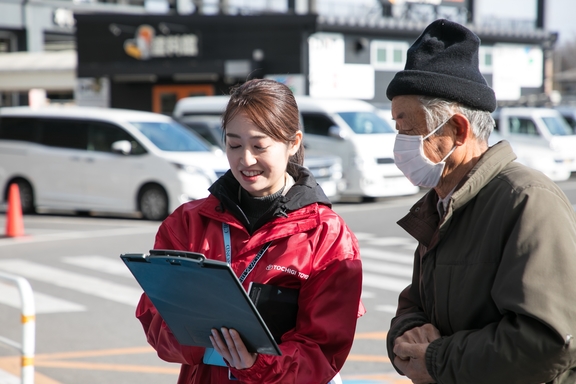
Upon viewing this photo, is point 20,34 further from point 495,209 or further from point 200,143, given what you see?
point 495,209

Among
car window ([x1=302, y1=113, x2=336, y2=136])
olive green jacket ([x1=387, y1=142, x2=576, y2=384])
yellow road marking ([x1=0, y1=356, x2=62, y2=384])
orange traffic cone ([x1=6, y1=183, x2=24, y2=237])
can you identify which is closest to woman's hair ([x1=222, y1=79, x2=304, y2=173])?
olive green jacket ([x1=387, y1=142, x2=576, y2=384])

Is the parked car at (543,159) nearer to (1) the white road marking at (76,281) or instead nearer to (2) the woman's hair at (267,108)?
(1) the white road marking at (76,281)

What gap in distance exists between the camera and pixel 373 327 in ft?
23.0

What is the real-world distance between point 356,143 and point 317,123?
1229mm

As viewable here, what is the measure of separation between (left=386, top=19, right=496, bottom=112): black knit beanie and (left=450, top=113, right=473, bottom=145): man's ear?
0.05 metres

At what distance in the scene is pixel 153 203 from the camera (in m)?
14.1

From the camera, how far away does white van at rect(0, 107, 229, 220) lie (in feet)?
45.3

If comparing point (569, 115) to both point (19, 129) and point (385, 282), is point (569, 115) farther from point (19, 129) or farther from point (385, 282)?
point (385, 282)

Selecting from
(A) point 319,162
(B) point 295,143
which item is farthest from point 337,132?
(B) point 295,143

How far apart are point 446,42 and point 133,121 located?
1282 centimetres

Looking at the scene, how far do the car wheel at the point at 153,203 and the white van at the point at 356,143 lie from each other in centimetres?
431

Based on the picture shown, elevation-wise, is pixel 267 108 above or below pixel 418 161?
above

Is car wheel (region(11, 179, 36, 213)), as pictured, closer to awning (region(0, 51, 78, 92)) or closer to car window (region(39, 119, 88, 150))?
car window (region(39, 119, 88, 150))

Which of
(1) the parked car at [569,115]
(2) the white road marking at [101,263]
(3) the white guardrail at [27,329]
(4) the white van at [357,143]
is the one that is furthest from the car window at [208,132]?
(1) the parked car at [569,115]
